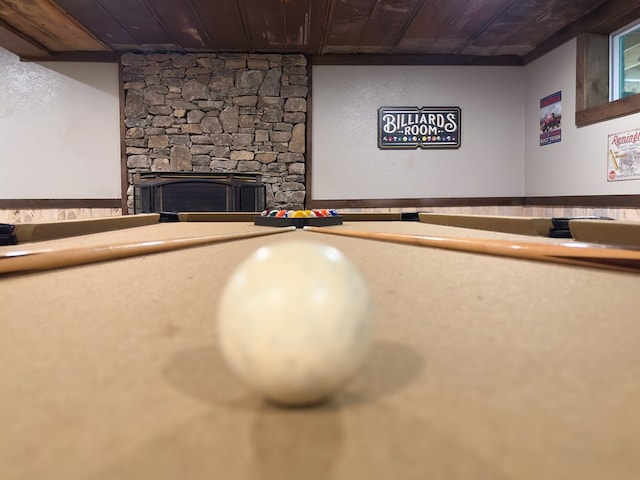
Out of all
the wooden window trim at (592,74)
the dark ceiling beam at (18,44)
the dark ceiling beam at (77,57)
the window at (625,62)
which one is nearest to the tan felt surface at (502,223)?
the wooden window trim at (592,74)

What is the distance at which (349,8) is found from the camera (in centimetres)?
441

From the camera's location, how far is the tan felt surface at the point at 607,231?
4.93 feet

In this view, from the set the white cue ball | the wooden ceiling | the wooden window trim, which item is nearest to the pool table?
the white cue ball

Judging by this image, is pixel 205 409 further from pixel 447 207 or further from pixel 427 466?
pixel 447 207

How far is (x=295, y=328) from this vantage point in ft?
1.23

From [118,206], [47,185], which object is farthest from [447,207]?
[47,185]

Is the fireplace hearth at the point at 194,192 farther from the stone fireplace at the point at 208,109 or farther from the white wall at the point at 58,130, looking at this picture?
the white wall at the point at 58,130

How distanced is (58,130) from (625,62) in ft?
22.2

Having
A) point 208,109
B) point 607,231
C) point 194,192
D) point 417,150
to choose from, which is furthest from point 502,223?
point 208,109

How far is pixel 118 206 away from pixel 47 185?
939 millimetres

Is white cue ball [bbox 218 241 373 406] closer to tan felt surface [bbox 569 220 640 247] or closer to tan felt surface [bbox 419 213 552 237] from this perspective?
tan felt surface [bbox 569 220 640 247]

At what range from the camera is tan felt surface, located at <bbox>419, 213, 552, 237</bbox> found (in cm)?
205

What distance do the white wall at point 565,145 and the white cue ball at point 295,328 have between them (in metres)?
4.98

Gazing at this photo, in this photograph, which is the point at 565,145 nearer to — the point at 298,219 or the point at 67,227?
the point at 298,219
